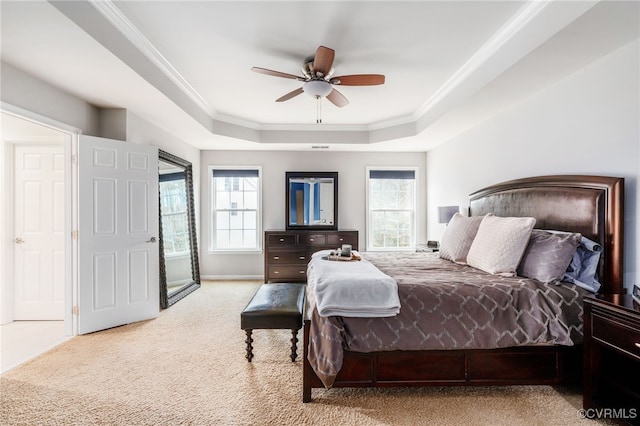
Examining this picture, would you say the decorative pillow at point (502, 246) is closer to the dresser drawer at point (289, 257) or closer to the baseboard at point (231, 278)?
the dresser drawer at point (289, 257)

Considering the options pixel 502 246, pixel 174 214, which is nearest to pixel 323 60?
pixel 502 246

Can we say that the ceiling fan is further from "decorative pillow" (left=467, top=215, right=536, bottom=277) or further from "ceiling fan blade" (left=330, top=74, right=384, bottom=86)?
"decorative pillow" (left=467, top=215, right=536, bottom=277)

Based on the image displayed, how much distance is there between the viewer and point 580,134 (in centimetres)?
249

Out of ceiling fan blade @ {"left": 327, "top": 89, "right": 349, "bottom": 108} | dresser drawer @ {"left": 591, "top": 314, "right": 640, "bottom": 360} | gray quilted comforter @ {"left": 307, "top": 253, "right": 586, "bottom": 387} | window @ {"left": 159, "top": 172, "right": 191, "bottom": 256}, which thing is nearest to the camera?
dresser drawer @ {"left": 591, "top": 314, "right": 640, "bottom": 360}

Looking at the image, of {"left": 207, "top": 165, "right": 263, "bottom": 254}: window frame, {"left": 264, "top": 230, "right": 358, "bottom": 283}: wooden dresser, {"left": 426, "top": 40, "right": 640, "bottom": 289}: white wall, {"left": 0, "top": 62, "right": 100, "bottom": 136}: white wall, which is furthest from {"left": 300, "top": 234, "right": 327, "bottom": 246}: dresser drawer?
{"left": 0, "top": 62, "right": 100, "bottom": 136}: white wall

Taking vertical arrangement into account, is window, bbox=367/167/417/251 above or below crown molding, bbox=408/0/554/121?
below

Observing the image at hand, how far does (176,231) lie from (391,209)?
12.5 feet

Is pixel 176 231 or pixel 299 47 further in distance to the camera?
pixel 176 231

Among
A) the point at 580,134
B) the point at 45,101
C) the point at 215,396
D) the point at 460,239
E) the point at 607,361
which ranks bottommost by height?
the point at 215,396

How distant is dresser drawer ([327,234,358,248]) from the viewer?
17.3ft

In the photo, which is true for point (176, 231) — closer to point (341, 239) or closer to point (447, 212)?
point (341, 239)

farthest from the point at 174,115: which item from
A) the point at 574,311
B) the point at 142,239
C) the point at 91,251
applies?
the point at 574,311

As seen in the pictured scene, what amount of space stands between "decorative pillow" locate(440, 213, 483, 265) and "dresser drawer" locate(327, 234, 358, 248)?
209 centimetres

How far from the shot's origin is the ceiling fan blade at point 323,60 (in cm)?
231
